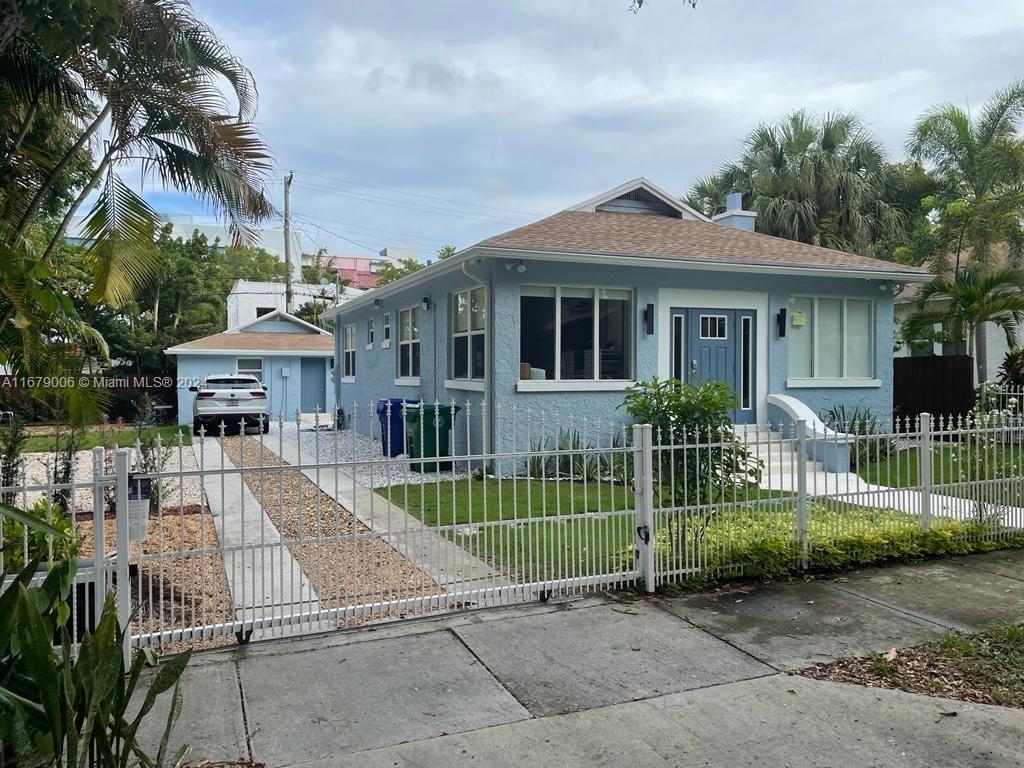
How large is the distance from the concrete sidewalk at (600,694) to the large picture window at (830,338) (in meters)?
8.25

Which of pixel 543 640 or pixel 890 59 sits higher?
pixel 890 59

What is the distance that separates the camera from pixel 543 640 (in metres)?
5.13

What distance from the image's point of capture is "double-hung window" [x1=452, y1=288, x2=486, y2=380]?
1259cm

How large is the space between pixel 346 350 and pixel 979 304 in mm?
15270

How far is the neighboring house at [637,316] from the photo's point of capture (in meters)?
11.8

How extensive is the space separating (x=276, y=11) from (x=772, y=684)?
6.50m

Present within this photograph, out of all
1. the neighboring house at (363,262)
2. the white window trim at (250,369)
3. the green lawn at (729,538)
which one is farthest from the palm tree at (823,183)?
the neighboring house at (363,262)

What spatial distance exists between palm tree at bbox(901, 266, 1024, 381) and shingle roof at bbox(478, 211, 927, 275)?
7.43ft

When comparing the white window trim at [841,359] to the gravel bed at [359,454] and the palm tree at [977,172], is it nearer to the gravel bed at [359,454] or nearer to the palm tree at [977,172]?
the palm tree at [977,172]

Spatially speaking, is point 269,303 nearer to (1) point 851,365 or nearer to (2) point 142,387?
(2) point 142,387

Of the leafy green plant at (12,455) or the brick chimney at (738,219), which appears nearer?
the leafy green plant at (12,455)

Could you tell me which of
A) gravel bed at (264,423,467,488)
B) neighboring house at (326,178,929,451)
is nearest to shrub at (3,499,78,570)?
gravel bed at (264,423,467,488)

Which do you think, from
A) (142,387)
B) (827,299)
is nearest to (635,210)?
(827,299)

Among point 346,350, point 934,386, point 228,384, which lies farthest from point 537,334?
point 228,384
